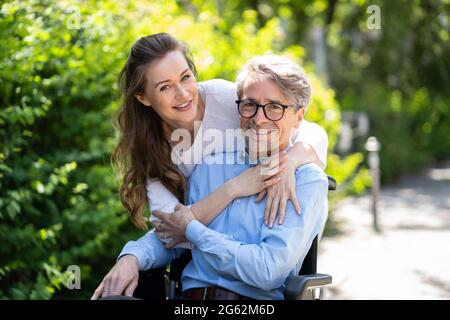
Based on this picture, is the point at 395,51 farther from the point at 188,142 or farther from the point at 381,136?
the point at 188,142

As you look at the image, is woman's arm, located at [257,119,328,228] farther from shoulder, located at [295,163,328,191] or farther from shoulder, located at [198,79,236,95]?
shoulder, located at [198,79,236,95]

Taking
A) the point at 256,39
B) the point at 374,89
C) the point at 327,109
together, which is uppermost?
the point at 374,89

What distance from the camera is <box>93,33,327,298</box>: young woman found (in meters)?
3.12

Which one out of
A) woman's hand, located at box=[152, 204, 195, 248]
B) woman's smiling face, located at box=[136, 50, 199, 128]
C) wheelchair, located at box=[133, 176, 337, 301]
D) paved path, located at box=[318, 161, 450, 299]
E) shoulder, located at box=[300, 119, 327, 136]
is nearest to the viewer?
wheelchair, located at box=[133, 176, 337, 301]

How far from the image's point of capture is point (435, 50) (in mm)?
15688

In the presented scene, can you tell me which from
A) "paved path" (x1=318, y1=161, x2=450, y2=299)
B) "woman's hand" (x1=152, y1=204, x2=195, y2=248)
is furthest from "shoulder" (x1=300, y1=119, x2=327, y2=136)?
"paved path" (x1=318, y1=161, x2=450, y2=299)

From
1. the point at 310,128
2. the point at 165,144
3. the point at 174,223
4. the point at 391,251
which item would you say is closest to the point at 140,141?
the point at 165,144

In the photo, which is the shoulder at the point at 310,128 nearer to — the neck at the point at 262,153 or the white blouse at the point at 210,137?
the white blouse at the point at 210,137

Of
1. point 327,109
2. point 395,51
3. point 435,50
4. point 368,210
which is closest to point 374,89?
point 395,51

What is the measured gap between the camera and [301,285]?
2.88 meters

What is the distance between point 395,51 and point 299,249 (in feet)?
48.8

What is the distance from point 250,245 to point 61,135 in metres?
2.78

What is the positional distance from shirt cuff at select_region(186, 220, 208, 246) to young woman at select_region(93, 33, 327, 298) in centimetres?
9

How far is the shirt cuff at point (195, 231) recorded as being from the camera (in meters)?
3.03
